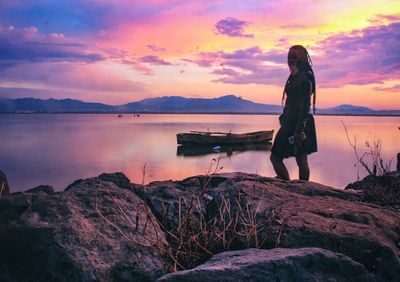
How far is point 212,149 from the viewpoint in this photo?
121 feet

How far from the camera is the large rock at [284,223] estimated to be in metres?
3.62

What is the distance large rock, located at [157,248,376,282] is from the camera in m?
2.63

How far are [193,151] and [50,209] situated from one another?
31.7m

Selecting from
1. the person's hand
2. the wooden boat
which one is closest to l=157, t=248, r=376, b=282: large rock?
the person's hand

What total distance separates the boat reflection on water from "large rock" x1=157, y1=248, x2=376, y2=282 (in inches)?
1206

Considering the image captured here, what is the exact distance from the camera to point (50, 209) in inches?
153

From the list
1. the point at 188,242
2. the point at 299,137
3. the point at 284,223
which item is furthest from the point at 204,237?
the point at 299,137

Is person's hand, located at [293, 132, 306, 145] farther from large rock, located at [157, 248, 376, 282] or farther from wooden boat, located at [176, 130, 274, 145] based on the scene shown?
wooden boat, located at [176, 130, 274, 145]

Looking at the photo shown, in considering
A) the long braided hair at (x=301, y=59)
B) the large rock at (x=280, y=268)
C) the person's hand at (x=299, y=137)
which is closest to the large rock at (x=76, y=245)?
the large rock at (x=280, y=268)

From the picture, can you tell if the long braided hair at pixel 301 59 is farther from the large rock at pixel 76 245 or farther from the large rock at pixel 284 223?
the large rock at pixel 76 245

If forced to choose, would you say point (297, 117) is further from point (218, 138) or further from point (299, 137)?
point (218, 138)

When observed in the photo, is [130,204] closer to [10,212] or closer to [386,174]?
[10,212]

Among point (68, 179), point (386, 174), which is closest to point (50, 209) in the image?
point (386, 174)

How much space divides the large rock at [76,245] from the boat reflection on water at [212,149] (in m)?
29.8
